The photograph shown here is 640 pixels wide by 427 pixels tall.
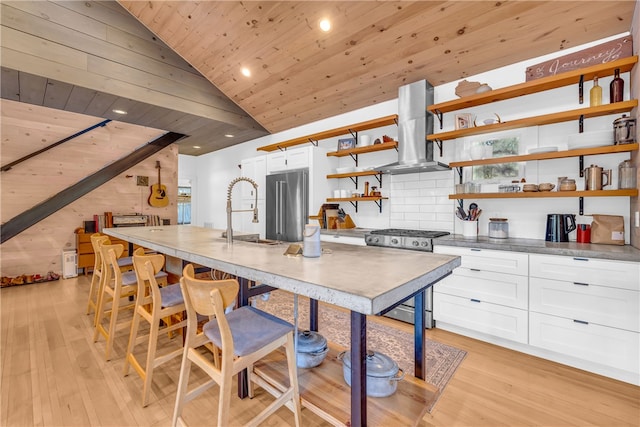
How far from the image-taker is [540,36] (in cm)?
248

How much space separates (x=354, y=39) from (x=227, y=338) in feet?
10.1

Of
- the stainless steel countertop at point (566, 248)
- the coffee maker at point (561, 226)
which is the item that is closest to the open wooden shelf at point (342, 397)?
the stainless steel countertop at point (566, 248)

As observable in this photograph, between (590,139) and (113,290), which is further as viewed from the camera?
(113,290)

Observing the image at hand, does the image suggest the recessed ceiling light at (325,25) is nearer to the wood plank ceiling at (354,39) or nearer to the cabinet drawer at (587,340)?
the wood plank ceiling at (354,39)

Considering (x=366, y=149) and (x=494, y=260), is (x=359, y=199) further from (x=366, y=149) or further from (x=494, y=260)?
(x=494, y=260)

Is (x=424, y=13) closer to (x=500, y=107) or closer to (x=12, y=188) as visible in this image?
(x=500, y=107)

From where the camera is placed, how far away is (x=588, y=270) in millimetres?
2010

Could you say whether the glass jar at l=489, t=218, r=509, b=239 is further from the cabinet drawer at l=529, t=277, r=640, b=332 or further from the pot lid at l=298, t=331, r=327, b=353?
the pot lid at l=298, t=331, r=327, b=353

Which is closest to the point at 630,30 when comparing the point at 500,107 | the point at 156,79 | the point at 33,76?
the point at 500,107

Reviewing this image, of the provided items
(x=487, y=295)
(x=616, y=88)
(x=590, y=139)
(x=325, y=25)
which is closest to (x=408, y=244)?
(x=487, y=295)

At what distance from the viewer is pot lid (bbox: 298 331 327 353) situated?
1.70 m

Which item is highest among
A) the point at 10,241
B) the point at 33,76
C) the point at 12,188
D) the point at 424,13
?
the point at 424,13

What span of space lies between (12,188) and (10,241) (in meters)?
0.85

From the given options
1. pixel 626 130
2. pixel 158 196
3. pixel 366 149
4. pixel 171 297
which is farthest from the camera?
pixel 158 196
